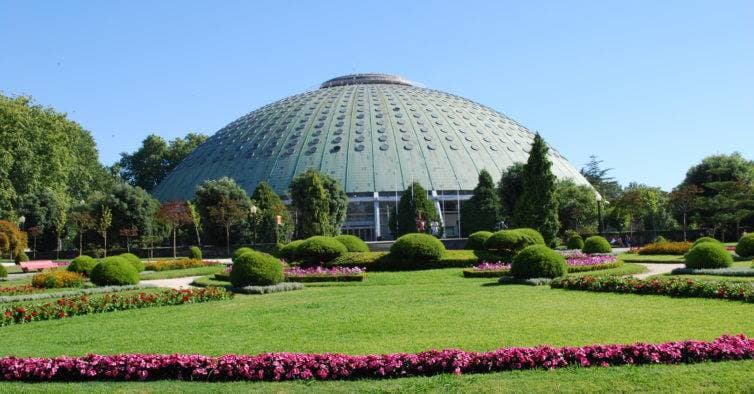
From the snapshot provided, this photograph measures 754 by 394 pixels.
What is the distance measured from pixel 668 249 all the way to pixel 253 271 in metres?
22.0

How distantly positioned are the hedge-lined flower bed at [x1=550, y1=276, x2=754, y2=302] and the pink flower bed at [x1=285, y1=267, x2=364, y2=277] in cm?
797

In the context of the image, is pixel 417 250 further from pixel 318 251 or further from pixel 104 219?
pixel 104 219

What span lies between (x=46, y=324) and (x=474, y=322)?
9.12m

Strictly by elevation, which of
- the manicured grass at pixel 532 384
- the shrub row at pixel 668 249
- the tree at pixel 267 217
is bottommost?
the manicured grass at pixel 532 384

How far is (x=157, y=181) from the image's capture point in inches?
3782

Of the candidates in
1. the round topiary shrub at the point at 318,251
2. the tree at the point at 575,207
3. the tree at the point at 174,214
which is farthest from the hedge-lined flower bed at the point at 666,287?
the tree at the point at 575,207

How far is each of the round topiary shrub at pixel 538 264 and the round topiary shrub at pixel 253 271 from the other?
24.0ft

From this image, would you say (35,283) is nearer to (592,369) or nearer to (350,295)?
(350,295)

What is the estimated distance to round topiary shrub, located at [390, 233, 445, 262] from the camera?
26.6m

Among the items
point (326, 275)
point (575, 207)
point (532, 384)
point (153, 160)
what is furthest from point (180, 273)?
point (153, 160)

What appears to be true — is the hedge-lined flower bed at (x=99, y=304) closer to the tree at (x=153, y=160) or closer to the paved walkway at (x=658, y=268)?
the paved walkway at (x=658, y=268)

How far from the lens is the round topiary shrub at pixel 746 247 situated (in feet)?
92.7

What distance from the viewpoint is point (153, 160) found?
95.5 m

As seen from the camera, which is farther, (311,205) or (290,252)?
(311,205)
